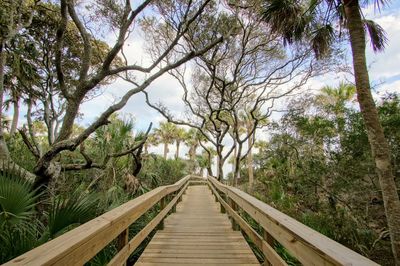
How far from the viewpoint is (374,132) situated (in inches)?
169

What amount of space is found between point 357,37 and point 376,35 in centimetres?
202

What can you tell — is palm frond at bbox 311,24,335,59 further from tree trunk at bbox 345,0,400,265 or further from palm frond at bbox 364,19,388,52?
tree trunk at bbox 345,0,400,265

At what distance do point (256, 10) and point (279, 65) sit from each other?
5434 mm

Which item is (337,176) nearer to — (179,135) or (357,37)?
(357,37)

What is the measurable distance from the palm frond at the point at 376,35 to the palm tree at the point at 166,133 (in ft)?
99.4

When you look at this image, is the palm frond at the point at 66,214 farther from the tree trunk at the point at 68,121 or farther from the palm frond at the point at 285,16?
the palm frond at the point at 285,16

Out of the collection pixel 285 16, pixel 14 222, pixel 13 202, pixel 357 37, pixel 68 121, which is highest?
pixel 285 16

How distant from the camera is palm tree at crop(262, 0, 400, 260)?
4.07m

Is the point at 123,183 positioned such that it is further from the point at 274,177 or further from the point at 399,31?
the point at 399,31

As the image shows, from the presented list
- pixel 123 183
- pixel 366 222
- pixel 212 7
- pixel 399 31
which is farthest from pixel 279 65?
pixel 123 183

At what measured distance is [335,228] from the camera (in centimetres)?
593

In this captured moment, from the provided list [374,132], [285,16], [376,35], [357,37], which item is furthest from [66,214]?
[376,35]

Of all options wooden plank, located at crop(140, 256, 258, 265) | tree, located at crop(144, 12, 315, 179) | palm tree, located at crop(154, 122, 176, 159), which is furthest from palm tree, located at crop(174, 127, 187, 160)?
wooden plank, located at crop(140, 256, 258, 265)

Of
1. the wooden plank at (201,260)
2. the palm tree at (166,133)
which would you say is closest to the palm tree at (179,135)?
the palm tree at (166,133)
